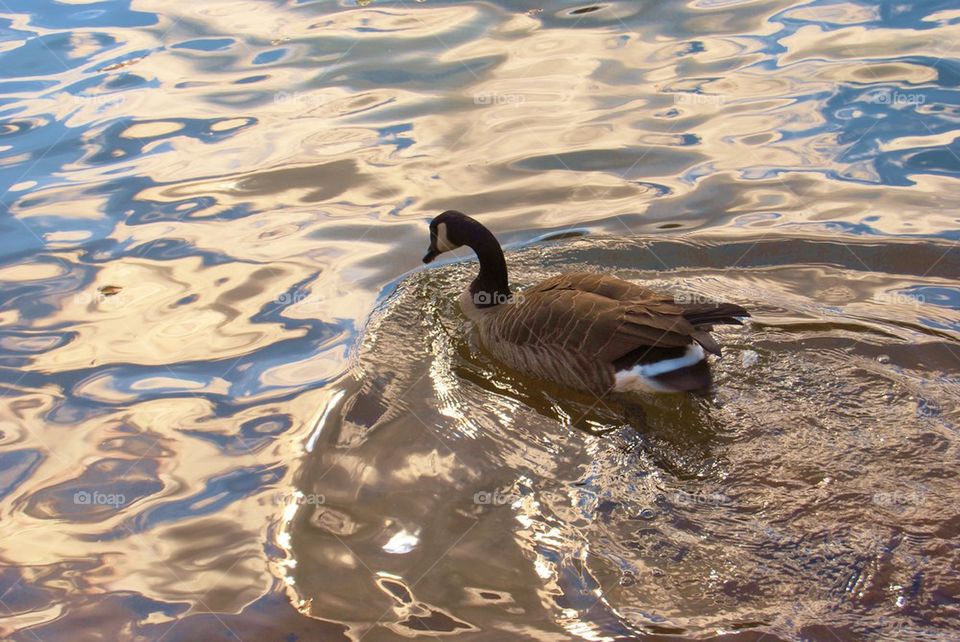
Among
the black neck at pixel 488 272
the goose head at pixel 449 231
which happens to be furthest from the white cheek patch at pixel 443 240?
the black neck at pixel 488 272

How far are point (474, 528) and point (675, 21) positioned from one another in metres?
8.43

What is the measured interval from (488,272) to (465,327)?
0.45 m

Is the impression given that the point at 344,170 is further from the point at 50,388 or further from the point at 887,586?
the point at 887,586

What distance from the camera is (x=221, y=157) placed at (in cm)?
934

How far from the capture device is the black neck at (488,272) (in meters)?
6.90

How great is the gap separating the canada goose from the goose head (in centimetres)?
67

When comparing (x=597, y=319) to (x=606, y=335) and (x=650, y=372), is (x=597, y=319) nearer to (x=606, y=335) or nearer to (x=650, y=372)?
(x=606, y=335)

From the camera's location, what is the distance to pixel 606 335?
5902 millimetres

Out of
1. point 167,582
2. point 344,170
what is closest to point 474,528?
point 167,582

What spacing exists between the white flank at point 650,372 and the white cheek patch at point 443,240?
1884 mm

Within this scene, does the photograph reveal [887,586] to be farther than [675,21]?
No

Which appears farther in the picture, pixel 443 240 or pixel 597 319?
pixel 443 240

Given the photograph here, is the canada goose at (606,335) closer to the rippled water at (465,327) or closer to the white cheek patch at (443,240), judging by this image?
the rippled water at (465,327)

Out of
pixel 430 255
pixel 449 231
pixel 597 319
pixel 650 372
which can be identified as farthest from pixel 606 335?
pixel 430 255
